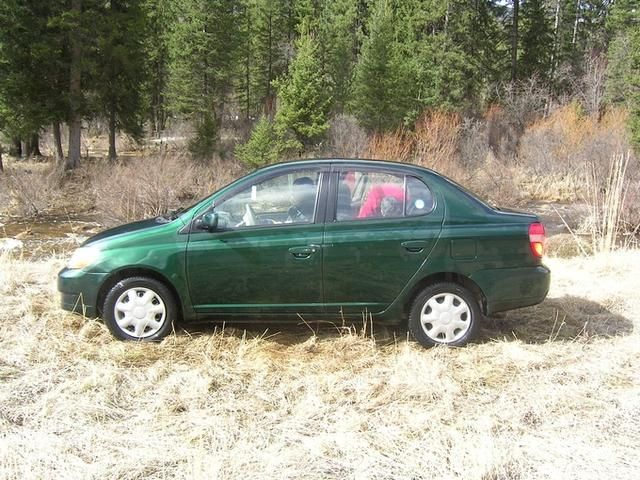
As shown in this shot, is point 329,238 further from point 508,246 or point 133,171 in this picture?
point 133,171

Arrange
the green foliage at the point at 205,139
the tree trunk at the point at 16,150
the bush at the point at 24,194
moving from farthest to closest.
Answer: the tree trunk at the point at 16,150 → the green foliage at the point at 205,139 → the bush at the point at 24,194

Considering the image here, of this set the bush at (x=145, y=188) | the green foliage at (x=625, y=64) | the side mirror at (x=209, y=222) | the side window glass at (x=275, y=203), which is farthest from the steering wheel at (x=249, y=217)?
the green foliage at (x=625, y=64)

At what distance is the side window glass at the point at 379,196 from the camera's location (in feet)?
15.8

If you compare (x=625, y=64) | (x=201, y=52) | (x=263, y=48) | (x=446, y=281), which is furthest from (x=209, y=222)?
(x=263, y=48)

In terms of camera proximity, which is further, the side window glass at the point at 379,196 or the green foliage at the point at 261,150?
the green foliage at the point at 261,150

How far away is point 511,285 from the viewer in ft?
15.8

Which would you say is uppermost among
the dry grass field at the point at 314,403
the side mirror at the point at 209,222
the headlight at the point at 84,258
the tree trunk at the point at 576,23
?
the tree trunk at the point at 576,23

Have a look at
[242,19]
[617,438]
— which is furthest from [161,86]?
[617,438]

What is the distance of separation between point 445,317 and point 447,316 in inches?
0.8

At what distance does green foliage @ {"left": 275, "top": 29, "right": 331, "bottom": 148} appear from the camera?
83.1 ft

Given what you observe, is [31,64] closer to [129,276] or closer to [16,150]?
[16,150]

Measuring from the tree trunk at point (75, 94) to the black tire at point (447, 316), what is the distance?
71.0 feet

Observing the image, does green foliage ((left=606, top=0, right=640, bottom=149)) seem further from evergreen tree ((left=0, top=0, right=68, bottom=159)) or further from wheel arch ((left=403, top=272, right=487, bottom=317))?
evergreen tree ((left=0, top=0, right=68, bottom=159))

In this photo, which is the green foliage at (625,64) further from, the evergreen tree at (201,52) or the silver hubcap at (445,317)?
the evergreen tree at (201,52)
